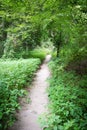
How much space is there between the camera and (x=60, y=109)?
4.75 meters

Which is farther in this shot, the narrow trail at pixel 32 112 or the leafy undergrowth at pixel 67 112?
the narrow trail at pixel 32 112

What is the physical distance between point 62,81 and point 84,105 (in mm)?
2646

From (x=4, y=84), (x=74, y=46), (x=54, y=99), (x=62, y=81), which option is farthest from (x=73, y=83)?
(x=74, y=46)

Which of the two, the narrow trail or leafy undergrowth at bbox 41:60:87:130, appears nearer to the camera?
leafy undergrowth at bbox 41:60:87:130

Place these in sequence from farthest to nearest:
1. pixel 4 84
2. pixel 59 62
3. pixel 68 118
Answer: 1. pixel 59 62
2. pixel 4 84
3. pixel 68 118

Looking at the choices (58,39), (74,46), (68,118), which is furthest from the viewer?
(58,39)

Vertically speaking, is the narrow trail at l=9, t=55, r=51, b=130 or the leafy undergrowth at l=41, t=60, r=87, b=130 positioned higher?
the leafy undergrowth at l=41, t=60, r=87, b=130

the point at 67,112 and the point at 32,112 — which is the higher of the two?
the point at 67,112

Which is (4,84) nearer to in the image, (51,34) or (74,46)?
(74,46)

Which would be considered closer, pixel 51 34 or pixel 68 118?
pixel 68 118

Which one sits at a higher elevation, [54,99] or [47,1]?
[47,1]

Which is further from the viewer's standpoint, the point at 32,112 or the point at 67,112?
the point at 32,112

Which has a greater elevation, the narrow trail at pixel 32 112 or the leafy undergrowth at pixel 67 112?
the leafy undergrowth at pixel 67 112

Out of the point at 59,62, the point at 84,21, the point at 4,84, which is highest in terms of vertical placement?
the point at 84,21
